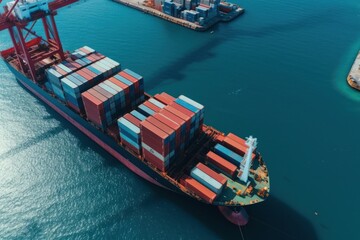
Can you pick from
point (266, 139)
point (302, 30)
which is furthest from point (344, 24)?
point (266, 139)

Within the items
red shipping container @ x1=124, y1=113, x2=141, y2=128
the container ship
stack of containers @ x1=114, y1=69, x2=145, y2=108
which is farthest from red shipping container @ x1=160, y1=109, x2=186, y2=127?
stack of containers @ x1=114, y1=69, x2=145, y2=108

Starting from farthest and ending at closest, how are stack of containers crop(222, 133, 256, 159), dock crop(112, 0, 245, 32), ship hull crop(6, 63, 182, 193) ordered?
dock crop(112, 0, 245, 32) < ship hull crop(6, 63, 182, 193) < stack of containers crop(222, 133, 256, 159)

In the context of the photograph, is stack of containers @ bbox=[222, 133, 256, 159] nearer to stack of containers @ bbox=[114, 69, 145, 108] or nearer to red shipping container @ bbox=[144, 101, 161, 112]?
red shipping container @ bbox=[144, 101, 161, 112]

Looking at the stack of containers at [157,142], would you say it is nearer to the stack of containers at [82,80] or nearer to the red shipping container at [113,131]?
the red shipping container at [113,131]

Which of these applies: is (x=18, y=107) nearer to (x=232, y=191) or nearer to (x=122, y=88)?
(x=122, y=88)

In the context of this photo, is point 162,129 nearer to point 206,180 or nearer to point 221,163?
point 206,180

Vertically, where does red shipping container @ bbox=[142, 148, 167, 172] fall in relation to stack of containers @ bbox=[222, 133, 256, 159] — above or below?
below

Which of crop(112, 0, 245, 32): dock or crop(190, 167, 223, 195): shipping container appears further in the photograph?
crop(112, 0, 245, 32): dock
